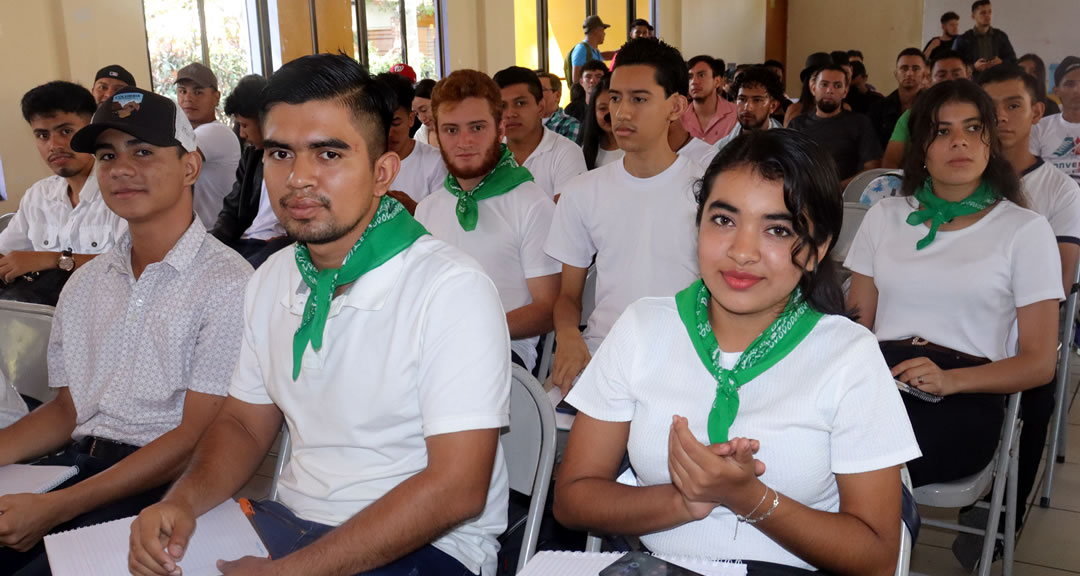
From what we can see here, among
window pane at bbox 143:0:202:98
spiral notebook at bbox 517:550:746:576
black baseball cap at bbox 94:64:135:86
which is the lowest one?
spiral notebook at bbox 517:550:746:576

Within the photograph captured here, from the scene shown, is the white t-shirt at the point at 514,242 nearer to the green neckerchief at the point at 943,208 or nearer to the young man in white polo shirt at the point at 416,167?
the green neckerchief at the point at 943,208

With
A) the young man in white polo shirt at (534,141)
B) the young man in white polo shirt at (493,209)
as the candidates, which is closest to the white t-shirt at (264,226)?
the young man in white polo shirt at (534,141)

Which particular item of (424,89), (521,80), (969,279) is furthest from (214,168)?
(969,279)

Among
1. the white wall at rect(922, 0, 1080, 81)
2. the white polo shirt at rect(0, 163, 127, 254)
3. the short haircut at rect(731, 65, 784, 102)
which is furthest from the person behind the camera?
the white wall at rect(922, 0, 1080, 81)

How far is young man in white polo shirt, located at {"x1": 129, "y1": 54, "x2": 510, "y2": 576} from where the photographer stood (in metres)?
1.41

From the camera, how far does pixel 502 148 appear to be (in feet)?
9.86

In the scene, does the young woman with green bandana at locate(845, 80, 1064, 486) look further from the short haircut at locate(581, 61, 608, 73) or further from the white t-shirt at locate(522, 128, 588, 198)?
the short haircut at locate(581, 61, 608, 73)

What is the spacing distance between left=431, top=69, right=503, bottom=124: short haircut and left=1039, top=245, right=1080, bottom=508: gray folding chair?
1.90m

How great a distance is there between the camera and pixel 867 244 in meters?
2.54

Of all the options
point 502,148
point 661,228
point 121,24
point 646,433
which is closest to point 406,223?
point 646,433

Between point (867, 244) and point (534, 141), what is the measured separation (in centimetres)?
206

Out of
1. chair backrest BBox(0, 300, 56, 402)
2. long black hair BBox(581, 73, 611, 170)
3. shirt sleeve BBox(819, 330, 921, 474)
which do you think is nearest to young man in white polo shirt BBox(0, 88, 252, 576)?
chair backrest BBox(0, 300, 56, 402)

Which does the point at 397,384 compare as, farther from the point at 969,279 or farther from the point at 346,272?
the point at 969,279

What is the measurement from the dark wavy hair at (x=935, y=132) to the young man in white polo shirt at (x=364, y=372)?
4.96 ft
